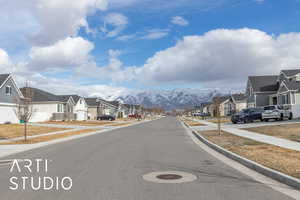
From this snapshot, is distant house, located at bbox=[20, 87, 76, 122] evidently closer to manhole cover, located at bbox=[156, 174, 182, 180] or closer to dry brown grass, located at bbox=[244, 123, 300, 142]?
dry brown grass, located at bbox=[244, 123, 300, 142]

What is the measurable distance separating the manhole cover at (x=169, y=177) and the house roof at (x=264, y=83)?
4347 cm

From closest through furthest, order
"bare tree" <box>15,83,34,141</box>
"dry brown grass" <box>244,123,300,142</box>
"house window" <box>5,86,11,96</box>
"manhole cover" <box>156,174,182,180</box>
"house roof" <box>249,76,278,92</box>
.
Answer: "manhole cover" <box>156,174,182,180</box>, "dry brown grass" <box>244,123,300,142</box>, "bare tree" <box>15,83,34,141</box>, "house window" <box>5,86,11,96</box>, "house roof" <box>249,76,278,92</box>

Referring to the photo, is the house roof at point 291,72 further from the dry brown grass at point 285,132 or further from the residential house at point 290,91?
the dry brown grass at point 285,132

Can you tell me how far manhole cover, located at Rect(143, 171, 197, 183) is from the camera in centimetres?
721

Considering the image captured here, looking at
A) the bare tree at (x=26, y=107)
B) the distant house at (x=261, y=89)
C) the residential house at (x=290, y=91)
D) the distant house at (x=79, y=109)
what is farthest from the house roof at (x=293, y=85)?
the distant house at (x=79, y=109)

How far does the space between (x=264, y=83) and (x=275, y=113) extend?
1695cm

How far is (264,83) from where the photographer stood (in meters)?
48.9

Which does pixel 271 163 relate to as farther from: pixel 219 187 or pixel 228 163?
pixel 219 187

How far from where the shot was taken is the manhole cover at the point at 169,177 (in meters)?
7.21

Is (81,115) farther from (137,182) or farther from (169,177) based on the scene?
(137,182)

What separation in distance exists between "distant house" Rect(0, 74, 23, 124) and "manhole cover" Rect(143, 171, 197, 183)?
107ft

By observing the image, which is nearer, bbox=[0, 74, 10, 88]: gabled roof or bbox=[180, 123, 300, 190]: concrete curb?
bbox=[180, 123, 300, 190]: concrete curb

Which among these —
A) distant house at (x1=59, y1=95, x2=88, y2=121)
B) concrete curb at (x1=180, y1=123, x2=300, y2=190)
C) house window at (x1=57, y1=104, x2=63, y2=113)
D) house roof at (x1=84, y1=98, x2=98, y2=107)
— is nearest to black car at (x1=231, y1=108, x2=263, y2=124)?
concrete curb at (x1=180, y1=123, x2=300, y2=190)

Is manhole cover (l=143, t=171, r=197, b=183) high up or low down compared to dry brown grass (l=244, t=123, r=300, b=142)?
down
